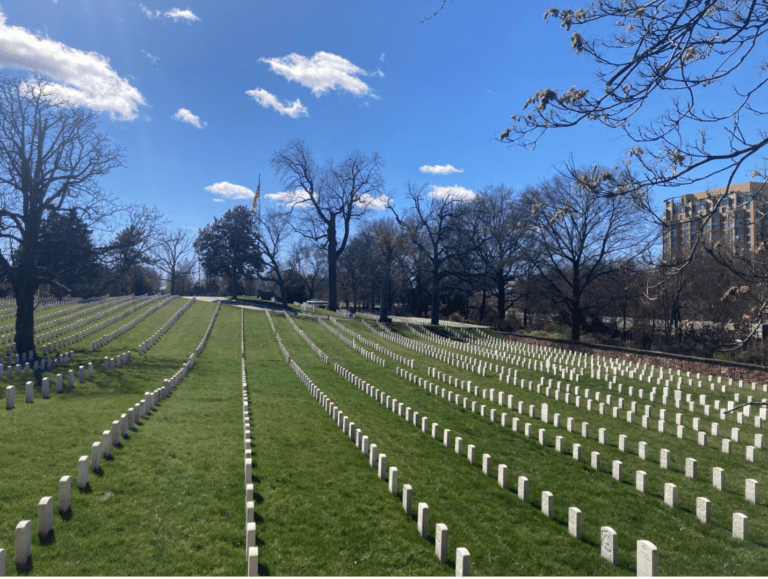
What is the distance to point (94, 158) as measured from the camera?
62.6 feet

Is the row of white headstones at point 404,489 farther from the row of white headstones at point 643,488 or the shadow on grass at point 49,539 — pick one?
the shadow on grass at point 49,539

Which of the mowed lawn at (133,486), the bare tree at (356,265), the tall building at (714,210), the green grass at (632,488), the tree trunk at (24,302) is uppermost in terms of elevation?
the bare tree at (356,265)

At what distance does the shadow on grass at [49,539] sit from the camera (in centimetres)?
480

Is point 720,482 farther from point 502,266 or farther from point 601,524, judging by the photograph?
point 502,266

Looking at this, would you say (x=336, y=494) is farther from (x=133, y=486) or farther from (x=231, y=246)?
(x=231, y=246)

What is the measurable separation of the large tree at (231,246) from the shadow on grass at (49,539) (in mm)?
58739

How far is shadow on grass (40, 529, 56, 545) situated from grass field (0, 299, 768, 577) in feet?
0.09

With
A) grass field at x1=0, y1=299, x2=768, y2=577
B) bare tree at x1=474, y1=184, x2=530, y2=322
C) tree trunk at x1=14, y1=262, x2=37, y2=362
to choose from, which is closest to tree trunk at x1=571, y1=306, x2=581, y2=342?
bare tree at x1=474, y1=184, x2=530, y2=322

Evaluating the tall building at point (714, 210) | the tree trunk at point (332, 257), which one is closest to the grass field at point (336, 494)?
the tall building at point (714, 210)

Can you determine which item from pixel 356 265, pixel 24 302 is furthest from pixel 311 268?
pixel 24 302

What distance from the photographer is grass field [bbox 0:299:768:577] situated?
16.3 ft

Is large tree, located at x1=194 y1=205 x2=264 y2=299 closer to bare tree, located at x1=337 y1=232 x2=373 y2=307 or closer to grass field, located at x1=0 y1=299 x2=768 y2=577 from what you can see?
bare tree, located at x1=337 y1=232 x2=373 y2=307

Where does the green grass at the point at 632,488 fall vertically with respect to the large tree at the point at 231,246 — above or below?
below

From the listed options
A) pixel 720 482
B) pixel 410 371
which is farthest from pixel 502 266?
pixel 720 482
